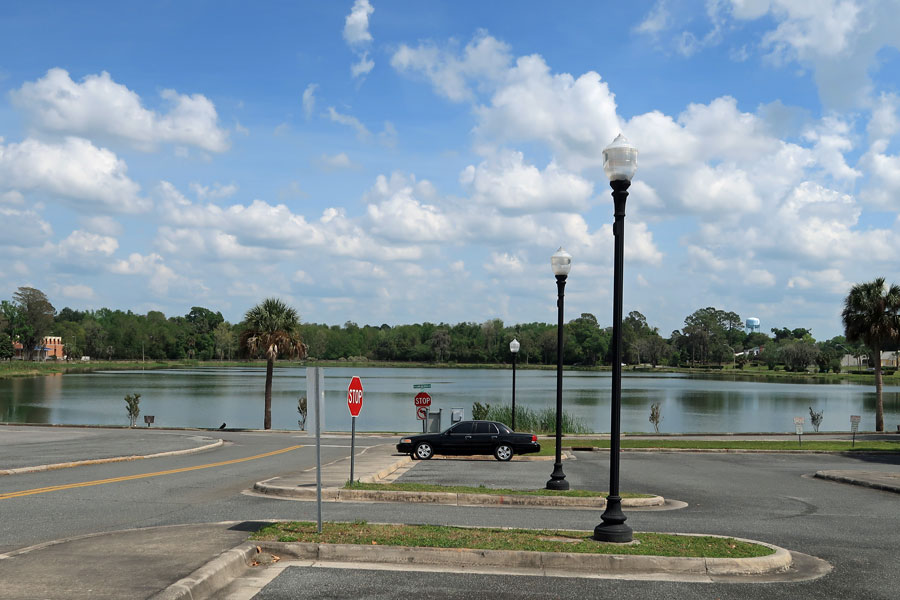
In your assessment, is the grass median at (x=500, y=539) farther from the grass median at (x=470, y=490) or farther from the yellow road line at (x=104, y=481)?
the yellow road line at (x=104, y=481)

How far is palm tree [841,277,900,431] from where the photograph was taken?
45.3 m

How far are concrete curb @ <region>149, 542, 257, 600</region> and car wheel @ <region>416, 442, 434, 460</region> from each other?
16.8 metres

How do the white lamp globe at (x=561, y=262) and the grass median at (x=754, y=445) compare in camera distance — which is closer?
the white lamp globe at (x=561, y=262)

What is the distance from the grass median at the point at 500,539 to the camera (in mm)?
9766

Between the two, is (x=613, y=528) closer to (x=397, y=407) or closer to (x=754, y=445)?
(x=754, y=445)

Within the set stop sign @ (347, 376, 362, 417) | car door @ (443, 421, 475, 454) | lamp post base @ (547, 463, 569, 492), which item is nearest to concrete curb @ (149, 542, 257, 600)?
A: stop sign @ (347, 376, 362, 417)

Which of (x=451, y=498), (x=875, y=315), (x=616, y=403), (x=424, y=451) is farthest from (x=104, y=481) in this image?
(x=875, y=315)

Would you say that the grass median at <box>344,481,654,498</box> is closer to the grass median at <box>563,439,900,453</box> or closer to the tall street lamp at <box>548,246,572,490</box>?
the tall street lamp at <box>548,246,572,490</box>

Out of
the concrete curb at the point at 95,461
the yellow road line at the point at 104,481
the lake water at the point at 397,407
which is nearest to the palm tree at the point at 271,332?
the lake water at the point at 397,407

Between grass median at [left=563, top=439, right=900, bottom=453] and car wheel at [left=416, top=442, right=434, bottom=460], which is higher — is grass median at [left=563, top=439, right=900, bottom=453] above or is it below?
below

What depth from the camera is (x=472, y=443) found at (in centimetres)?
2655

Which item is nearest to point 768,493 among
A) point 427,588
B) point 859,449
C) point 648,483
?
point 648,483

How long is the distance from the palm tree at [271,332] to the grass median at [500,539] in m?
37.7

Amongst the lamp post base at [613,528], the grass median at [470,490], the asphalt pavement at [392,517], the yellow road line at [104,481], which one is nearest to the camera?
the asphalt pavement at [392,517]
